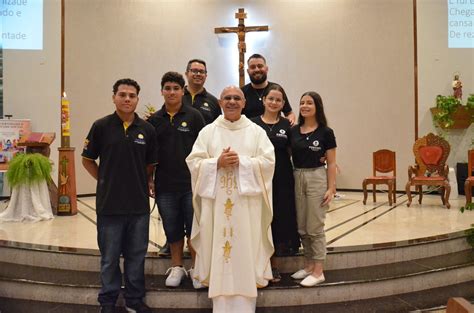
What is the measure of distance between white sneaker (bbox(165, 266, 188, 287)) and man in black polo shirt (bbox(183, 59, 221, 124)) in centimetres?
119

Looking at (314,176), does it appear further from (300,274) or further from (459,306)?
(459,306)

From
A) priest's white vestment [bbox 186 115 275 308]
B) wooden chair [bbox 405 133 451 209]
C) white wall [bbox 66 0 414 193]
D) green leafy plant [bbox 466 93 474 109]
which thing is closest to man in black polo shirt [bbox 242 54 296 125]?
priest's white vestment [bbox 186 115 275 308]

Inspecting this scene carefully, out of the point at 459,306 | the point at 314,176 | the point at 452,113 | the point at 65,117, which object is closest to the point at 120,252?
the point at 314,176

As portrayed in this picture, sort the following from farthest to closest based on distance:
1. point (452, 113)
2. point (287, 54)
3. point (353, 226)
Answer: point (287, 54) → point (452, 113) → point (353, 226)

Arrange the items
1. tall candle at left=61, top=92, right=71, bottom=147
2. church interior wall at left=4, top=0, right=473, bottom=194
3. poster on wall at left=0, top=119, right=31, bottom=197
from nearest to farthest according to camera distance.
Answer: tall candle at left=61, top=92, right=71, bottom=147, poster on wall at left=0, top=119, right=31, bottom=197, church interior wall at left=4, top=0, right=473, bottom=194

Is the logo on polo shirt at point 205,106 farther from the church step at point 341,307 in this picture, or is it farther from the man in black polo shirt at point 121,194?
the church step at point 341,307

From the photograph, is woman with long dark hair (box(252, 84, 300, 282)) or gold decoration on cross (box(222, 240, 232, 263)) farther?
woman with long dark hair (box(252, 84, 300, 282))

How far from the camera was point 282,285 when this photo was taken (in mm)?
3312

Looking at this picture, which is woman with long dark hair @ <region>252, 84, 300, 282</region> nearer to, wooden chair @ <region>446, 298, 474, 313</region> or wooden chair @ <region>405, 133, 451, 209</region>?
wooden chair @ <region>446, 298, 474, 313</region>

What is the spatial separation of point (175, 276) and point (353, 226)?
8.35ft

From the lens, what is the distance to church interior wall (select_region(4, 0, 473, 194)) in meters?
7.85

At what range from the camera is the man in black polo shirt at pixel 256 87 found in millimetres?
3709

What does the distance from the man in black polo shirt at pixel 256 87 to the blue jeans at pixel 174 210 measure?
914 millimetres

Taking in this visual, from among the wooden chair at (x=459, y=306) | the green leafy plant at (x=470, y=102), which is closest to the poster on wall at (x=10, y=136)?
the wooden chair at (x=459, y=306)
